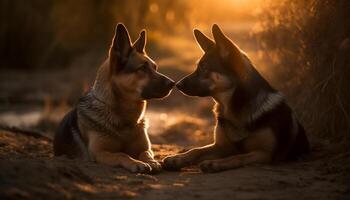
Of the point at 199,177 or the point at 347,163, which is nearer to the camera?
the point at 199,177

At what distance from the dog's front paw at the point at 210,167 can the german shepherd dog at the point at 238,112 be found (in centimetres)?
31

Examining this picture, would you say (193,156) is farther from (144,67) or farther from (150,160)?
(144,67)

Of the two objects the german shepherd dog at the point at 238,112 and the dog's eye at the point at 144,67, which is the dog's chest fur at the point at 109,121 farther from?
the german shepherd dog at the point at 238,112

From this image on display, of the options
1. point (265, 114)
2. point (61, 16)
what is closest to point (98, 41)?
point (61, 16)

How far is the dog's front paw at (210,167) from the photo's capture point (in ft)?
23.5

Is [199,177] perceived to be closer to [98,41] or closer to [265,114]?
[265,114]

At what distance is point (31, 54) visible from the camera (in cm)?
2275

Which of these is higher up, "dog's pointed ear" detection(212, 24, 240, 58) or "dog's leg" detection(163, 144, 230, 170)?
"dog's pointed ear" detection(212, 24, 240, 58)

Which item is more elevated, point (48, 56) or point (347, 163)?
point (48, 56)

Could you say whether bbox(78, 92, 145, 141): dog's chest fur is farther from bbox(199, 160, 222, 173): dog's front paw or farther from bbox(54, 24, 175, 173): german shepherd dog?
bbox(199, 160, 222, 173): dog's front paw

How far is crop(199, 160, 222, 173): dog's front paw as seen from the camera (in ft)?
23.5

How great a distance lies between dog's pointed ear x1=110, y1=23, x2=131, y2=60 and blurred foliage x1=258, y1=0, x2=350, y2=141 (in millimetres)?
3092

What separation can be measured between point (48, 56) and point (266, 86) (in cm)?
1612

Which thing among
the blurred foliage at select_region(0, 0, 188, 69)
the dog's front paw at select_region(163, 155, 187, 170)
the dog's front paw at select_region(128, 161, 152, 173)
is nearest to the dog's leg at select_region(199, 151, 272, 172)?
the dog's front paw at select_region(163, 155, 187, 170)
